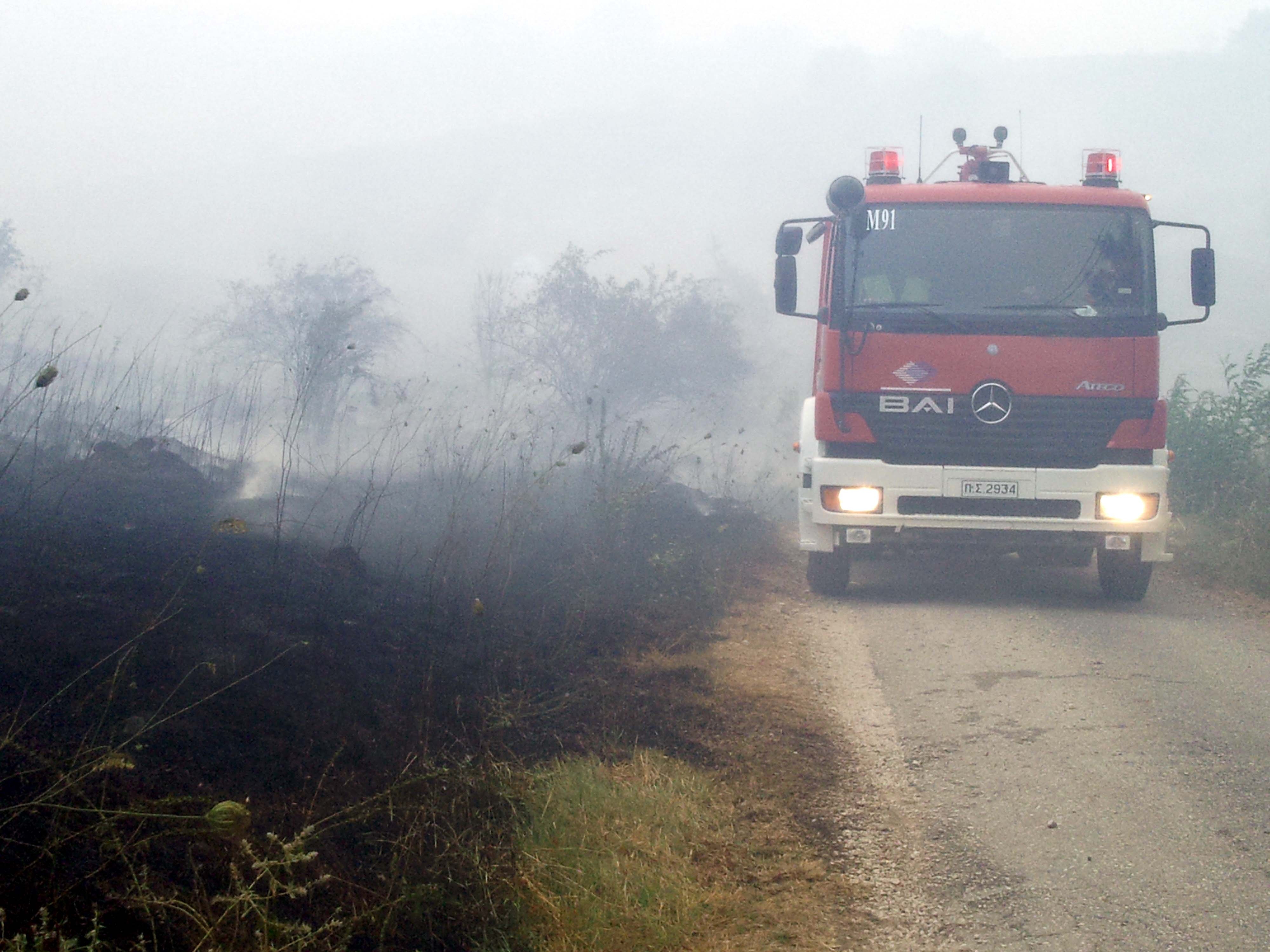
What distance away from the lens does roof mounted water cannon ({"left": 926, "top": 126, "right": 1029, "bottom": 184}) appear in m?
8.52

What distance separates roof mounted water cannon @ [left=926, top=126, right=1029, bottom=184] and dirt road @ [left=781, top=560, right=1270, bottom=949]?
3.54 metres

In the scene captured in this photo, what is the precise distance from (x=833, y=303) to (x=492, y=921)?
5.81 m

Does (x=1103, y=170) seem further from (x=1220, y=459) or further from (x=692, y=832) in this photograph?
(x=692, y=832)

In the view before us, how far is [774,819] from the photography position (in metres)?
3.88

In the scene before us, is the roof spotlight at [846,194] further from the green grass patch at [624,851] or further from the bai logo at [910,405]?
the green grass patch at [624,851]

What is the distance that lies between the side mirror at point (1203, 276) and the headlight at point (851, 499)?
9.27 ft

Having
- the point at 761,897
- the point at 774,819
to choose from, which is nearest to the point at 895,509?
the point at 774,819

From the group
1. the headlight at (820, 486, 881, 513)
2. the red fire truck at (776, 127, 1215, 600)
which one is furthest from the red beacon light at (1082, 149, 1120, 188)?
the headlight at (820, 486, 881, 513)

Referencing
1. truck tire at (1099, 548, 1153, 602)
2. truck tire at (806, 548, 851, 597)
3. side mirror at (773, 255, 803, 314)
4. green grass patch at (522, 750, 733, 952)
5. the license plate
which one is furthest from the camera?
truck tire at (806, 548, 851, 597)

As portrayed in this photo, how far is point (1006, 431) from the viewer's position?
7.52 metres

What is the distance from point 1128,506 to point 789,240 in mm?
3125

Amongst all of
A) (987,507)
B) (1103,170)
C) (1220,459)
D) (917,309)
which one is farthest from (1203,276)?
(1220,459)

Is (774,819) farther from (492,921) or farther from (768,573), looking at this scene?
(768,573)

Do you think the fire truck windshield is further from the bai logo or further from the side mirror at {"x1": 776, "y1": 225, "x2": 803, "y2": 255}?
the bai logo
